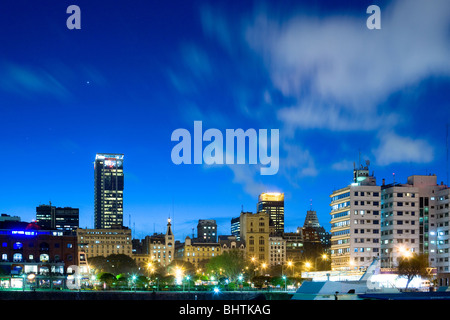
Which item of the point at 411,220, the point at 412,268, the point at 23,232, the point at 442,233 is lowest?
the point at 412,268

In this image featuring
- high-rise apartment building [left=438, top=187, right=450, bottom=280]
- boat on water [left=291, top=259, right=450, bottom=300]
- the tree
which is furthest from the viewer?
high-rise apartment building [left=438, top=187, right=450, bottom=280]

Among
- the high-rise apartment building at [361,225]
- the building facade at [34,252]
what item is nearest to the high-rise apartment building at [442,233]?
the high-rise apartment building at [361,225]

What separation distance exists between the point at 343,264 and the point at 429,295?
8743 cm

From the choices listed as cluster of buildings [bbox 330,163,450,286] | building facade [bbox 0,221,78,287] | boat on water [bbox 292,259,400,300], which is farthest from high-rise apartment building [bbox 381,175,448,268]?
building facade [bbox 0,221,78,287]

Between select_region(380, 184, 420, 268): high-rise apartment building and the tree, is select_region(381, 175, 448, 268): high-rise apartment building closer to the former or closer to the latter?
select_region(380, 184, 420, 268): high-rise apartment building

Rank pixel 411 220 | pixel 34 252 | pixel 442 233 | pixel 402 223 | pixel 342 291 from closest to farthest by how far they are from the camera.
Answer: pixel 342 291 → pixel 402 223 → pixel 411 220 → pixel 442 233 → pixel 34 252

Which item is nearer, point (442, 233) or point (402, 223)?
point (402, 223)

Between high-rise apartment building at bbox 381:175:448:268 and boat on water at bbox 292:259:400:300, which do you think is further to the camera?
high-rise apartment building at bbox 381:175:448:268

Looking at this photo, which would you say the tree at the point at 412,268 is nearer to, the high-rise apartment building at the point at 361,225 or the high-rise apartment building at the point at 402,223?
the high-rise apartment building at the point at 402,223

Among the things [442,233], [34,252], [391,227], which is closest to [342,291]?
[391,227]

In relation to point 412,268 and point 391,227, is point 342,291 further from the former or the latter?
point 391,227

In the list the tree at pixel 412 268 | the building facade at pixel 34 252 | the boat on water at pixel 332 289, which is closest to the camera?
the boat on water at pixel 332 289

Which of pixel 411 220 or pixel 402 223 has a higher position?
pixel 411 220
